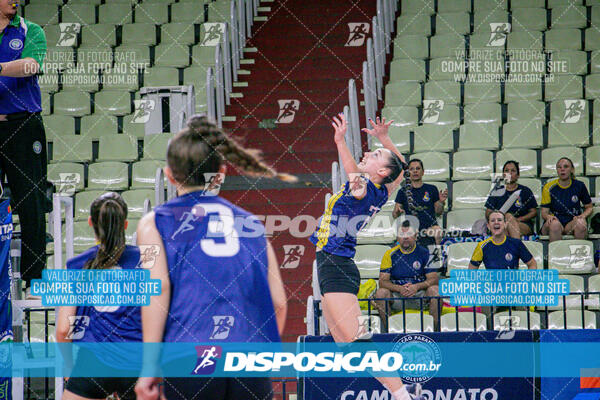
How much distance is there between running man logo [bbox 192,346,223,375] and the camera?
2990 millimetres

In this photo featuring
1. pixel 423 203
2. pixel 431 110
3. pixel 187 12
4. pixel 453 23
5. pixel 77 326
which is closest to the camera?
pixel 77 326

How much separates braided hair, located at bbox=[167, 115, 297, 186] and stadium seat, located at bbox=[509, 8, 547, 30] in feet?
31.5

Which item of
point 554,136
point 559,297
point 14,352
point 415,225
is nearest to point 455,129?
point 554,136

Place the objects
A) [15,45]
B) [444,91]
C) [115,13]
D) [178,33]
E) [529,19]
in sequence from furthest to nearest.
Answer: [115,13] < [178,33] < [529,19] < [444,91] < [15,45]

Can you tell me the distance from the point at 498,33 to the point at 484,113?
1.54m

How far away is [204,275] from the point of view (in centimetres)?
298

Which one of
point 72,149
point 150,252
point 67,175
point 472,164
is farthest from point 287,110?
point 150,252

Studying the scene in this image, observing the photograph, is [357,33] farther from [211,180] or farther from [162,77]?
[211,180]

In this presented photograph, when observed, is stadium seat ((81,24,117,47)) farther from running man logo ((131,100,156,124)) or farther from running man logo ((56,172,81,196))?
running man logo ((56,172,81,196))

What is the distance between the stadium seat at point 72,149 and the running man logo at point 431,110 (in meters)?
4.01

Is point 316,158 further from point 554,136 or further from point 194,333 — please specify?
point 194,333

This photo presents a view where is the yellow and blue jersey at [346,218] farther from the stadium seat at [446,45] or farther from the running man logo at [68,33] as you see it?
the running man logo at [68,33]

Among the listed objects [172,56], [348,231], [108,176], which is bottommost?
[348,231]

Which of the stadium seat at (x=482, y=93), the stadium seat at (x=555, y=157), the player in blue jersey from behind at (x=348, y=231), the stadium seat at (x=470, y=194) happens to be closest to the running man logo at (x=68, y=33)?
the stadium seat at (x=482, y=93)
